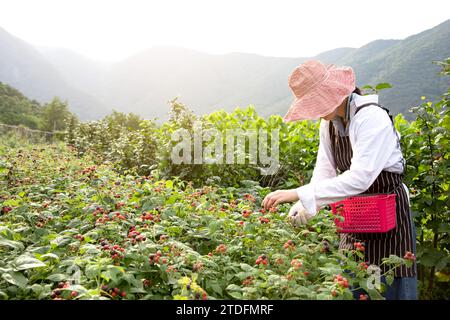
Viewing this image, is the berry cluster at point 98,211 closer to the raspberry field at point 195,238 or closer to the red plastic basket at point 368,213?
the raspberry field at point 195,238

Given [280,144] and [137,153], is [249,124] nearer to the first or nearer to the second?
[280,144]

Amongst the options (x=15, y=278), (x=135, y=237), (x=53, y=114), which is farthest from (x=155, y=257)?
(x=53, y=114)

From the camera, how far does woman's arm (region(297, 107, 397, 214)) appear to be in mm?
1913

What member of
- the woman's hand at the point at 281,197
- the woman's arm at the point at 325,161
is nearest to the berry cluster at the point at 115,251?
the woman's hand at the point at 281,197

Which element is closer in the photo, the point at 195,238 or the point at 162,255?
the point at 162,255

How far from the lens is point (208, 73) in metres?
88.5

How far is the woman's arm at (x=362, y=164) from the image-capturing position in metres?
1.91

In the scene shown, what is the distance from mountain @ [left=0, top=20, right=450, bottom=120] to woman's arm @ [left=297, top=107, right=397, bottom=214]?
5115cm

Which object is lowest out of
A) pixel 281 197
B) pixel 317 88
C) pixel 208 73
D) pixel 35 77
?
pixel 281 197

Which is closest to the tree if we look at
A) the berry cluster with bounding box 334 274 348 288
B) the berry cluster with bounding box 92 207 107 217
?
the berry cluster with bounding box 92 207 107 217

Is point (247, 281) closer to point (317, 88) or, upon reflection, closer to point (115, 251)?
point (115, 251)

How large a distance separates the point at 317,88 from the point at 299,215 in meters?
0.59

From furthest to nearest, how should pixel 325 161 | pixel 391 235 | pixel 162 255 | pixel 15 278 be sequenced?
pixel 325 161
pixel 391 235
pixel 162 255
pixel 15 278

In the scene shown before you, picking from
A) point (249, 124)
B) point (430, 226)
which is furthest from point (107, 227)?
point (249, 124)
